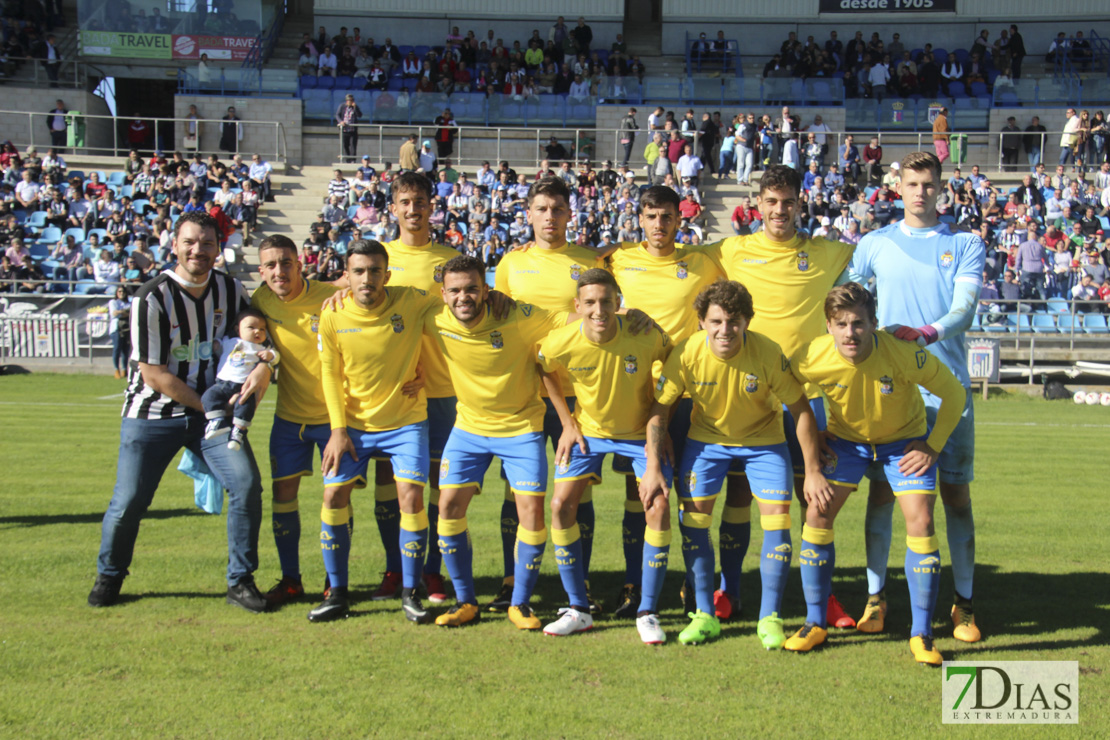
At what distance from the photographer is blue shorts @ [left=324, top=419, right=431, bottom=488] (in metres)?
5.40

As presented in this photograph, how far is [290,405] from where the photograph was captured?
577cm

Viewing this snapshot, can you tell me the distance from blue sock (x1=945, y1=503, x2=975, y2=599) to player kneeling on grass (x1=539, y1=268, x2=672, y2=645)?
163 cm

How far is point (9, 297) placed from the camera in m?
19.3

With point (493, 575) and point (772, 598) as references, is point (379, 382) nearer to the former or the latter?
point (493, 575)

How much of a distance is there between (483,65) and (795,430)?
90.8 ft

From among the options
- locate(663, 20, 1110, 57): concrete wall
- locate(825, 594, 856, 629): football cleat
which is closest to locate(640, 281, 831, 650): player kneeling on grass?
locate(825, 594, 856, 629): football cleat

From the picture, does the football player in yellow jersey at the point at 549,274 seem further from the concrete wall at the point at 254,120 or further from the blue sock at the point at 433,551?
the concrete wall at the point at 254,120

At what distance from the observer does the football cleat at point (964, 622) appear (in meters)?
5.09

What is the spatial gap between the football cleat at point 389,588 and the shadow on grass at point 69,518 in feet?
8.60

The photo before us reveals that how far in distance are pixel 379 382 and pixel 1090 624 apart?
4222mm

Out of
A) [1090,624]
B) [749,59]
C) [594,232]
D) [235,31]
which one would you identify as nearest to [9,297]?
[594,232]

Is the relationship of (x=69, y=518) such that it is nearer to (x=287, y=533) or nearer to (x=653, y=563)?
(x=287, y=533)

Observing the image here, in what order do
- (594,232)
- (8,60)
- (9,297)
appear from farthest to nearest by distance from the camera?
(8,60) → (594,232) → (9,297)

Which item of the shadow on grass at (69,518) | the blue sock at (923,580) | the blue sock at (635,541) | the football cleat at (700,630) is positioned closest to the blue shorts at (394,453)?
the blue sock at (635,541)
